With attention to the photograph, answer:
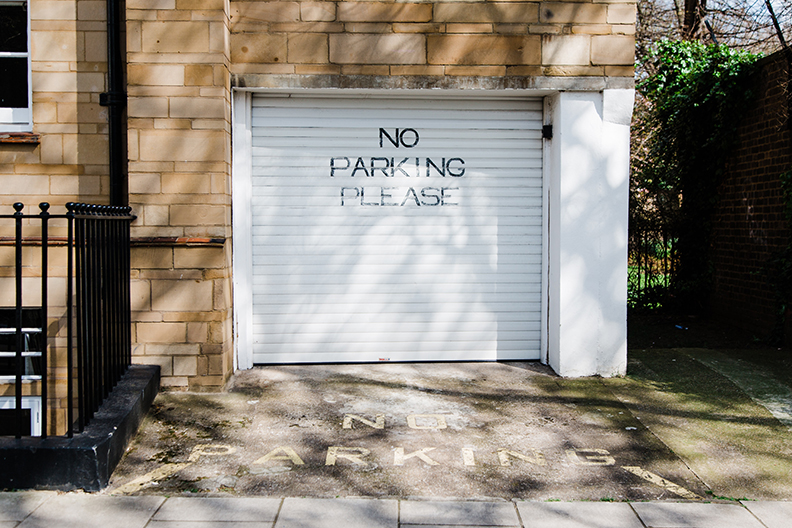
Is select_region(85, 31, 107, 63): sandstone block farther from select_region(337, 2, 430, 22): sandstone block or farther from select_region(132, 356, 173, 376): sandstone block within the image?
select_region(132, 356, 173, 376): sandstone block

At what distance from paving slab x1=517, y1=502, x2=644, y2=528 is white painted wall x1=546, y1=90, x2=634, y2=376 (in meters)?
2.55

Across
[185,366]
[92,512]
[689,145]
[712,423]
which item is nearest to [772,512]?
[712,423]

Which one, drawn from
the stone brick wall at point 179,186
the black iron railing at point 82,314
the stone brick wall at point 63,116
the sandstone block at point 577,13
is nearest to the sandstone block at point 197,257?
the stone brick wall at point 179,186

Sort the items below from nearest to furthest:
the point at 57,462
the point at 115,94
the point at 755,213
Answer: the point at 57,462
the point at 115,94
the point at 755,213

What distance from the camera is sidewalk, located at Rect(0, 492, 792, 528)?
336 cm

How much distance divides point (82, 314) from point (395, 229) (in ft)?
10.3

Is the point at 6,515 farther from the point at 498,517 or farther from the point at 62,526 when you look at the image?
the point at 498,517

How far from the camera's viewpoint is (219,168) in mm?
5516

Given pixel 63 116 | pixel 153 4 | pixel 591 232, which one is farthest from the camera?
pixel 591 232

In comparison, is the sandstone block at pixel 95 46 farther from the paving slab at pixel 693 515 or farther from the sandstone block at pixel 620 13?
the paving slab at pixel 693 515

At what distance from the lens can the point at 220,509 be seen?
11.5 ft

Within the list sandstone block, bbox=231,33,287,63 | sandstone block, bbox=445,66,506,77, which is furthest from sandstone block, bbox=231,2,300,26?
sandstone block, bbox=445,66,506,77

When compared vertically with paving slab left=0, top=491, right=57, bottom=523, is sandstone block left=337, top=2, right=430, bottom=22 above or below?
above

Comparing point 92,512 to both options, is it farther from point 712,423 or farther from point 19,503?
point 712,423
